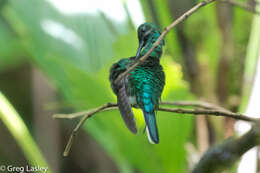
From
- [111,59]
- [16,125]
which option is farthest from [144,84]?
[16,125]

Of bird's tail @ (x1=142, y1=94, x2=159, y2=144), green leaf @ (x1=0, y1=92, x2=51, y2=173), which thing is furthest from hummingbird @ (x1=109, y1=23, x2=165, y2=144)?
green leaf @ (x1=0, y1=92, x2=51, y2=173)

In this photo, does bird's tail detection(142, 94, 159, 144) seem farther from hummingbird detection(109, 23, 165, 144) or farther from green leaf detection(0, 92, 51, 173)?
green leaf detection(0, 92, 51, 173)

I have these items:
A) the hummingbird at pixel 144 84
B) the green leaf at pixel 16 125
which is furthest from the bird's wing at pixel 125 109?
the green leaf at pixel 16 125

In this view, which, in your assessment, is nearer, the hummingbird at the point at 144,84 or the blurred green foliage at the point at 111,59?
the hummingbird at the point at 144,84

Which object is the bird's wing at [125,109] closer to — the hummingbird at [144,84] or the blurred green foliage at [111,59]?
the hummingbird at [144,84]

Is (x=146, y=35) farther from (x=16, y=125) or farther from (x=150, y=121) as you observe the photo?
(x=16, y=125)

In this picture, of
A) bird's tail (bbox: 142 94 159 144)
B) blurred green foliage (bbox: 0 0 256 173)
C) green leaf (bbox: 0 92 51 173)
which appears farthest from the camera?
green leaf (bbox: 0 92 51 173)

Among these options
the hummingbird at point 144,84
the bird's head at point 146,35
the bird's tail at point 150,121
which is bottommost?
the bird's tail at point 150,121
